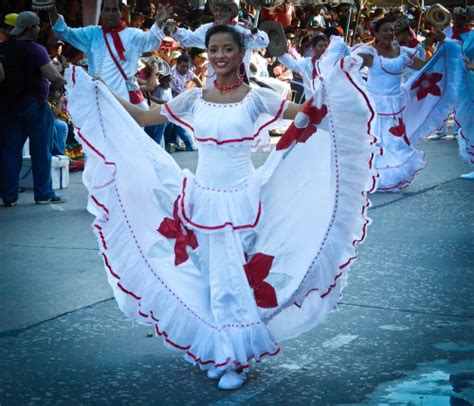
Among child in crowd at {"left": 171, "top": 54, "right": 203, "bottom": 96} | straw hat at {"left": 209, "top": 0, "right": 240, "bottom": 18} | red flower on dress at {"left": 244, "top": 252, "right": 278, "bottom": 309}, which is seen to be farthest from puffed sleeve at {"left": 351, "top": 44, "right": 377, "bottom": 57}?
red flower on dress at {"left": 244, "top": 252, "right": 278, "bottom": 309}

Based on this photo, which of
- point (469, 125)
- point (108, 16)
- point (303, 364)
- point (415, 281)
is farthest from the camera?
point (469, 125)

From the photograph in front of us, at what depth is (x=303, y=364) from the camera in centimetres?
492

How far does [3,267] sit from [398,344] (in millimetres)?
3195

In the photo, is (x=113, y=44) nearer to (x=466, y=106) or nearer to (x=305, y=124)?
(x=466, y=106)

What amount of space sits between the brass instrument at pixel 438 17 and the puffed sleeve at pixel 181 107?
797 centimetres

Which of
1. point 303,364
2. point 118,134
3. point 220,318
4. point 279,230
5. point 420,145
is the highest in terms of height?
point 118,134

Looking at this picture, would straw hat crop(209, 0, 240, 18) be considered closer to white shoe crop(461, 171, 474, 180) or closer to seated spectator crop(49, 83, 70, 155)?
seated spectator crop(49, 83, 70, 155)

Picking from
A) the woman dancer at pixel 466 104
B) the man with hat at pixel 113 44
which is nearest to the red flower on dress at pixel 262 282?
the man with hat at pixel 113 44

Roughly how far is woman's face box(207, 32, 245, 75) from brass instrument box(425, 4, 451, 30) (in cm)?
803

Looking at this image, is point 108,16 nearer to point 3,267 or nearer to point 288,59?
point 288,59

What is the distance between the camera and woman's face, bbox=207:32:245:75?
4805 mm

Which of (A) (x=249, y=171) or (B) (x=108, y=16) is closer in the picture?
(A) (x=249, y=171)

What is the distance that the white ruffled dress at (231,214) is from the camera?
461cm

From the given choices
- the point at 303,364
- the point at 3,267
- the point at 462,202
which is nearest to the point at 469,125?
the point at 462,202
